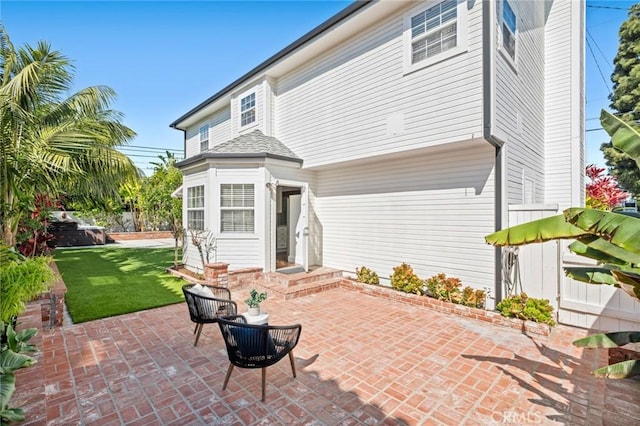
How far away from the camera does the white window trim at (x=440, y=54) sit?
6449 millimetres

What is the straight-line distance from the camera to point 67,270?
37.9 ft

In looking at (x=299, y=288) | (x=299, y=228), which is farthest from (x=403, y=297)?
(x=299, y=228)

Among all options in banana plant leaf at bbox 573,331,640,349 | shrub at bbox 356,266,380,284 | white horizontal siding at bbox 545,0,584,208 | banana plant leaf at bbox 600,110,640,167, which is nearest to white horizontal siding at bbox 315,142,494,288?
shrub at bbox 356,266,380,284

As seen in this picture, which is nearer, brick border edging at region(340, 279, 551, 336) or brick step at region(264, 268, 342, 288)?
brick border edging at region(340, 279, 551, 336)

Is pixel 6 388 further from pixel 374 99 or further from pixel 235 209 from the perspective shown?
pixel 374 99

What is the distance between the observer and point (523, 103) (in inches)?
313

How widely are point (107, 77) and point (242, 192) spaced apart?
8.80m

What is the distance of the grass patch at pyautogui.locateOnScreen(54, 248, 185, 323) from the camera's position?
7.15 metres

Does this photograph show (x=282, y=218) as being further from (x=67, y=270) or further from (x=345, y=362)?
(x=345, y=362)

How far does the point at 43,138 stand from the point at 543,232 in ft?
33.1

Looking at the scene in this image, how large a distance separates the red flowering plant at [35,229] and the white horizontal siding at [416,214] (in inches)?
362

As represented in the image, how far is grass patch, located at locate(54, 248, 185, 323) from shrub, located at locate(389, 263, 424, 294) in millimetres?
5829

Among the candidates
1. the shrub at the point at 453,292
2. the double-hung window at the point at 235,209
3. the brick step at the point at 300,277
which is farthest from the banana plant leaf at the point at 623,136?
the double-hung window at the point at 235,209

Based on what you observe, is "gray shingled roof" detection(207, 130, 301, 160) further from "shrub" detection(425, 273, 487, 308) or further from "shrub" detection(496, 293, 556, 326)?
"shrub" detection(496, 293, 556, 326)
